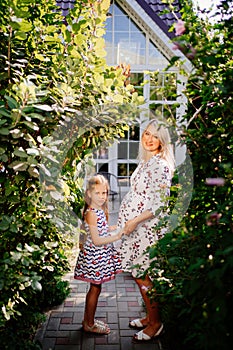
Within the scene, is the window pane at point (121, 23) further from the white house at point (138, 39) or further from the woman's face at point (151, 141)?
the woman's face at point (151, 141)

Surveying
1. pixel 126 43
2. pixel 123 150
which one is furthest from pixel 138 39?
pixel 123 150

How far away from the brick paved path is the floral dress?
50 centimetres

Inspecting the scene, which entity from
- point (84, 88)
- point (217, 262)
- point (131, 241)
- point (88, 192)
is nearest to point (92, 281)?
point (131, 241)

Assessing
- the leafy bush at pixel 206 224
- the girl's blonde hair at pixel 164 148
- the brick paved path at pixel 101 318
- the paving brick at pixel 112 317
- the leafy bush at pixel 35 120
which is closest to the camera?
the leafy bush at pixel 206 224

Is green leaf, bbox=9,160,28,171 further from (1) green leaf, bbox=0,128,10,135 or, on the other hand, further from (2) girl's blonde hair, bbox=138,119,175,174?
(2) girl's blonde hair, bbox=138,119,175,174

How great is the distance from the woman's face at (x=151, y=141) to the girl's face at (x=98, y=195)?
45 centimetres

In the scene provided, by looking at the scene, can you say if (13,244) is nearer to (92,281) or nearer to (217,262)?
(92,281)

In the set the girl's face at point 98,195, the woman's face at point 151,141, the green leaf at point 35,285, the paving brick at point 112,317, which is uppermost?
the woman's face at point 151,141

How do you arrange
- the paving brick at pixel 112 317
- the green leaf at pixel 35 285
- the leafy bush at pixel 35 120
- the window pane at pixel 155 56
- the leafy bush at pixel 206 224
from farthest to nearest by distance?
the window pane at pixel 155 56 < the paving brick at pixel 112 317 < the green leaf at pixel 35 285 < the leafy bush at pixel 35 120 < the leafy bush at pixel 206 224

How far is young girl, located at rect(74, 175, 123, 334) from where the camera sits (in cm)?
312

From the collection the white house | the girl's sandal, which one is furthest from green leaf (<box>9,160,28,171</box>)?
the white house

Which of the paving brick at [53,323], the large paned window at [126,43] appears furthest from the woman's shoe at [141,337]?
the large paned window at [126,43]

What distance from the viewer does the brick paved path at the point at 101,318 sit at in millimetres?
2992

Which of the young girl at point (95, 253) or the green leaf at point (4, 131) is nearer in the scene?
the green leaf at point (4, 131)
